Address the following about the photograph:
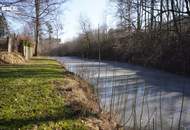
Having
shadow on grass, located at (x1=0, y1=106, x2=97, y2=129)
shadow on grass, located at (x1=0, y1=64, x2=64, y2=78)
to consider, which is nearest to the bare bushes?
shadow on grass, located at (x1=0, y1=64, x2=64, y2=78)

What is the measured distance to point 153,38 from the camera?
2884 centimetres

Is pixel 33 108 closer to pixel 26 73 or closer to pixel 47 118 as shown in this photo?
pixel 47 118

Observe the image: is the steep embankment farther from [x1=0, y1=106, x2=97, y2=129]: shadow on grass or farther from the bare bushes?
the bare bushes

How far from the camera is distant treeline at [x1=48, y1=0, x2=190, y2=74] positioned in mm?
24608

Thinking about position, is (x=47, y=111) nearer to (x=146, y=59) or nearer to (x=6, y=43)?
(x=6, y=43)

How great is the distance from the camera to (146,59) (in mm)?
29453

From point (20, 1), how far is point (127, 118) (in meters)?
6.92

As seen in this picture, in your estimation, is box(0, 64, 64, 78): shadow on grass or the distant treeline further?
the distant treeline

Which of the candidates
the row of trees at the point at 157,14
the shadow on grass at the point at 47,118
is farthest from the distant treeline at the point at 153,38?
the shadow on grass at the point at 47,118

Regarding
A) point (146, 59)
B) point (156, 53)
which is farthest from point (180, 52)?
point (146, 59)

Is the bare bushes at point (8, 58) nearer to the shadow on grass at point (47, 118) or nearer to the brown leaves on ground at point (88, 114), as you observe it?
the brown leaves on ground at point (88, 114)

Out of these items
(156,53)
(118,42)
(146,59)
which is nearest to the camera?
(156,53)

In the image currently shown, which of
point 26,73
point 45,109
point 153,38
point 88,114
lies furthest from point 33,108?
point 153,38

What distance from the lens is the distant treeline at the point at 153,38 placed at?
24.6 metres
